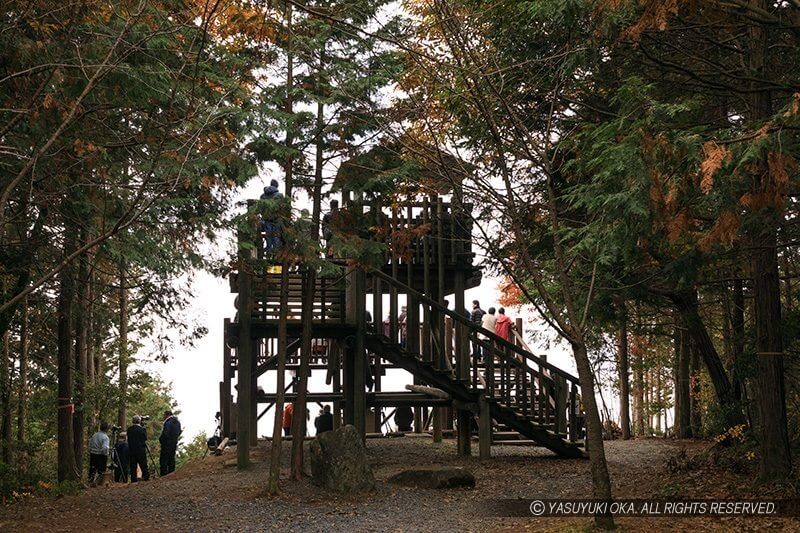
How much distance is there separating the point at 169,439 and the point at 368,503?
26.2ft

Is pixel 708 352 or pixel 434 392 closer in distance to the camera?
pixel 708 352

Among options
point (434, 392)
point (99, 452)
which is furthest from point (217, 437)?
point (434, 392)

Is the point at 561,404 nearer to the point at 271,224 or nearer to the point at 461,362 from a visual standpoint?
the point at 461,362

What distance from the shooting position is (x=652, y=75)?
1194 centimetres

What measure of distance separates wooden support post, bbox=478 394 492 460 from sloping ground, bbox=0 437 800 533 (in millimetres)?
318

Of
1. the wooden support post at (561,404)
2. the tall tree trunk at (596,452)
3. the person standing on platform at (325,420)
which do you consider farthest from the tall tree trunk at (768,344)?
the person standing on platform at (325,420)

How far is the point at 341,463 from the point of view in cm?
1267

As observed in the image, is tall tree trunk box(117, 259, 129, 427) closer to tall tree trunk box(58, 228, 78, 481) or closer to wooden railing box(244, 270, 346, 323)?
tall tree trunk box(58, 228, 78, 481)

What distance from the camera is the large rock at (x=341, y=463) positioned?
12.5 m

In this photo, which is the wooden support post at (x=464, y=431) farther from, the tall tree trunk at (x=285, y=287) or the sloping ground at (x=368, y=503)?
the tall tree trunk at (x=285, y=287)

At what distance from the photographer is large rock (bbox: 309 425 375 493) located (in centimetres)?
1254

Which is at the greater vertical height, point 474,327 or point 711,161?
point 711,161

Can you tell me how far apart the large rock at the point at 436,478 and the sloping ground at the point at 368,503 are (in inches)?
7.1

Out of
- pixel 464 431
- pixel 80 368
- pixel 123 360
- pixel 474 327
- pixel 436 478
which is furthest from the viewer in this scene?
pixel 123 360
